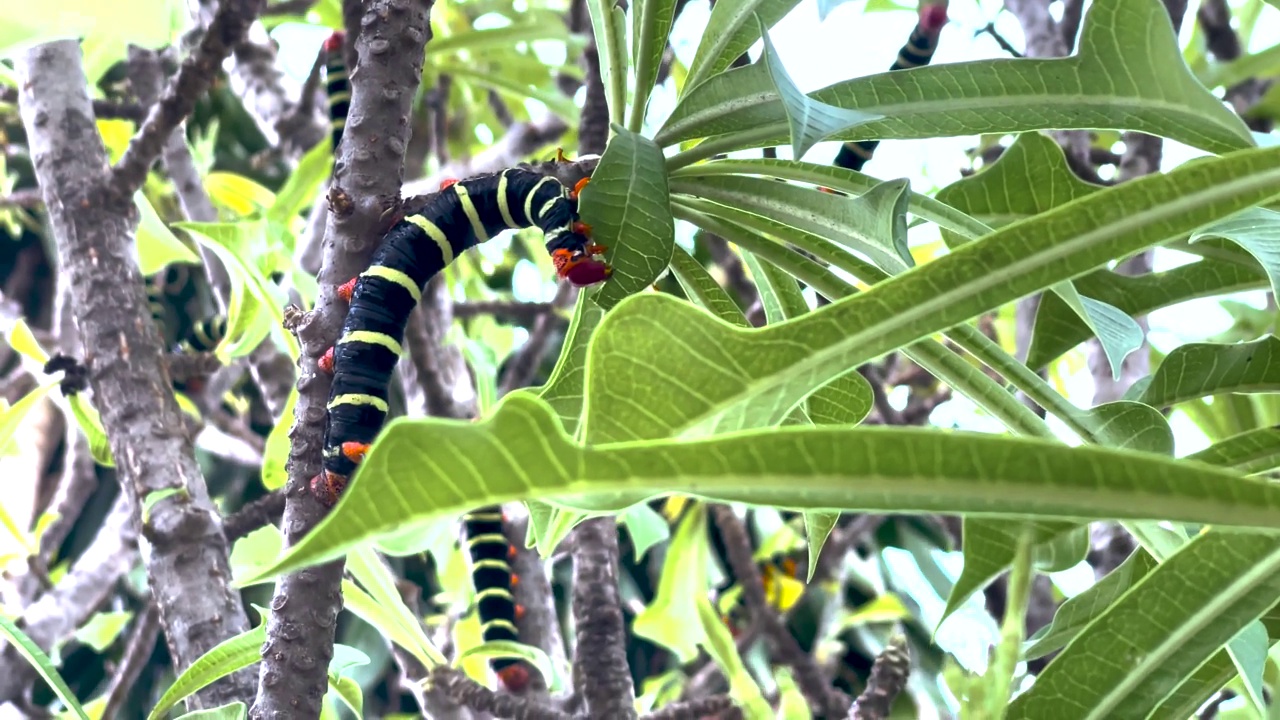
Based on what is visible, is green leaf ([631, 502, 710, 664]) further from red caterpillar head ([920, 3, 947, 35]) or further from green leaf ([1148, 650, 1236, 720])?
red caterpillar head ([920, 3, 947, 35])

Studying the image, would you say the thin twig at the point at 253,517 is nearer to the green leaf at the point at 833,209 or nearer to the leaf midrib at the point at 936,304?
the green leaf at the point at 833,209

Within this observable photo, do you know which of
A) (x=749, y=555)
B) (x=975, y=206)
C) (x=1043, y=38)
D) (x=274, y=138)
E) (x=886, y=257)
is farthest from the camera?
(x=274, y=138)

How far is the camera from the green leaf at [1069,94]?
0.72 meters

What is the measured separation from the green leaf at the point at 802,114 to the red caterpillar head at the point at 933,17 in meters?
1.67

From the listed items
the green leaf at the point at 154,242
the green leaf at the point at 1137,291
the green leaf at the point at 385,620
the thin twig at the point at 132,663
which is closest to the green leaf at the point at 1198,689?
the green leaf at the point at 1137,291

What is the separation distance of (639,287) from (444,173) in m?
1.66

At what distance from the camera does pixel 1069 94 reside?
0.75 meters

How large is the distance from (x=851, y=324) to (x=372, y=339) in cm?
47

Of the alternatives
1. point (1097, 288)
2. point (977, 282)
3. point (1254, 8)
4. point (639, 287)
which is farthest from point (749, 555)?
point (1254, 8)

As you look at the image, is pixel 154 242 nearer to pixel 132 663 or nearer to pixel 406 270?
pixel 132 663

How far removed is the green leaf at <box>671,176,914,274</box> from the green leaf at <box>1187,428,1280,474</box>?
A: 12.1 inches

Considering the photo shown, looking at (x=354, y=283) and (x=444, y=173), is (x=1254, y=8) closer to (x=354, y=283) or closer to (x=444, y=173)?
(x=444, y=173)

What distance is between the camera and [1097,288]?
40.9 inches

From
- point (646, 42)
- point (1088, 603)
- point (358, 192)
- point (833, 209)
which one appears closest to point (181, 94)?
point (358, 192)
